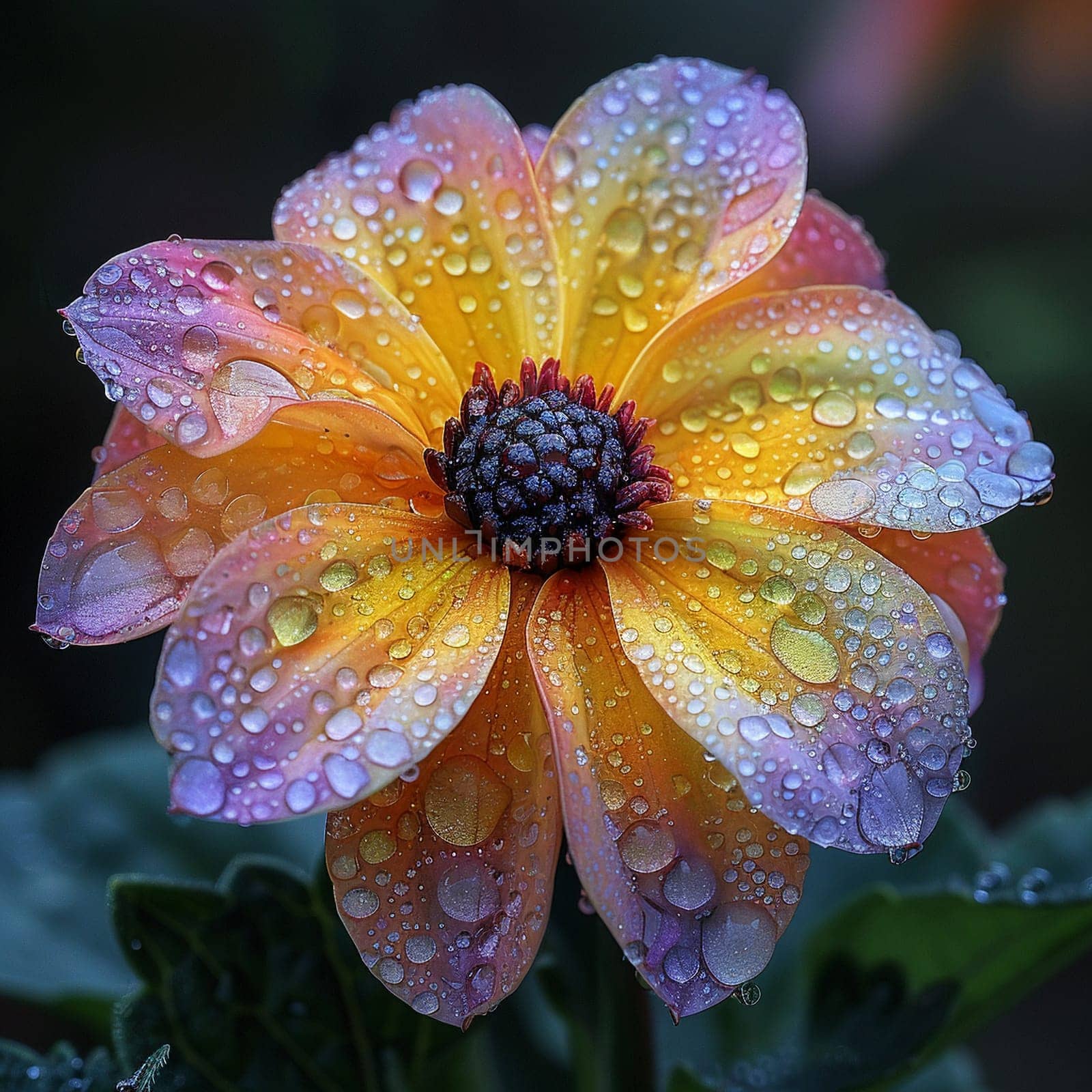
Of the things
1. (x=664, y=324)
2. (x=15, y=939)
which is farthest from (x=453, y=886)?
(x=15, y=939)

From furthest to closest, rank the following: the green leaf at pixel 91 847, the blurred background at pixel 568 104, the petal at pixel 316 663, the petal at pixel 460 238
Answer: the blurred background at pixel 568 104
the green leaf at pixel 91 847
the petal at pixel 460 238
the petal at pixel 316 663

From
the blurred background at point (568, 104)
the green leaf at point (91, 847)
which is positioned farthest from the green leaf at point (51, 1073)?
the blurred background at point (568, 104)

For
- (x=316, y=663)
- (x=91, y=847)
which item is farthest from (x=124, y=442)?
(x=91, y=847)

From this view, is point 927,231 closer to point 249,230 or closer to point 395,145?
point 249,230

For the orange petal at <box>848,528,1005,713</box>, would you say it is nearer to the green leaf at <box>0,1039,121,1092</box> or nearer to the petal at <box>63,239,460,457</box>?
the petal at <box>63,239,460,457</box>

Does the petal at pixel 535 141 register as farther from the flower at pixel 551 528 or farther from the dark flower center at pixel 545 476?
the dark flower center at pixel 545 476

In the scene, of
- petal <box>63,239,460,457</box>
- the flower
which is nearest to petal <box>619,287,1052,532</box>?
the flower
